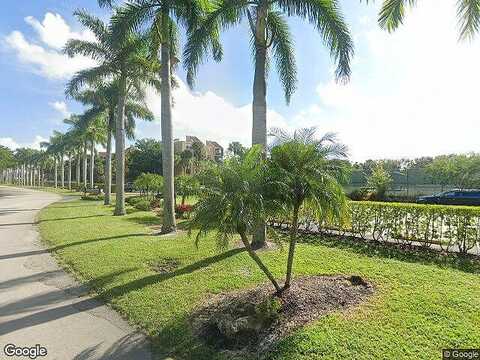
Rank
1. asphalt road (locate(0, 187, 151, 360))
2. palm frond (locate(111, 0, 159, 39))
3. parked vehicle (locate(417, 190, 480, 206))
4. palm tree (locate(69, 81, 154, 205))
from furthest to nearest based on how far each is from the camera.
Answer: palm tree (locate(69, 81, 154, 205))
parked vehicle (locate(417, 190, 480, 206))
palm frond (locate(111, 0, 159, 39))
asphalt road (locate(0, 187, 151, 360))

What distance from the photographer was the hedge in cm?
808

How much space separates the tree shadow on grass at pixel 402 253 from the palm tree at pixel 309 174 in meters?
3.67

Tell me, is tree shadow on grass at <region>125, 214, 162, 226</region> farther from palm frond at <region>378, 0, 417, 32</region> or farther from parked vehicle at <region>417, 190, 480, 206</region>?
parked vehicle at <region>417, 190, 480, 206</region>

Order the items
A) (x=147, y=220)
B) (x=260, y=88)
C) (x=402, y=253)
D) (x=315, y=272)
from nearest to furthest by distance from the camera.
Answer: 1. (x=315, y=272)
2. (x=402, y=253)
3. (x=260, y=88)
4. (x=147, y=220)

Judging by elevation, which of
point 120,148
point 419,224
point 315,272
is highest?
point 120,148

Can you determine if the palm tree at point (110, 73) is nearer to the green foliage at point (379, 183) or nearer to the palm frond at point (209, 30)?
the palm frond at point (209, 30)

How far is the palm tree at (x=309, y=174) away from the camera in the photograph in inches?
211

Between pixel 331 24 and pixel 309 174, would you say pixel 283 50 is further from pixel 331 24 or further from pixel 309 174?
pixel 309 174

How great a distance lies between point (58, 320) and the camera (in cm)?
547

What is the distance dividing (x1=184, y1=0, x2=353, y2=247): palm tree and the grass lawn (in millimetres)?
1850

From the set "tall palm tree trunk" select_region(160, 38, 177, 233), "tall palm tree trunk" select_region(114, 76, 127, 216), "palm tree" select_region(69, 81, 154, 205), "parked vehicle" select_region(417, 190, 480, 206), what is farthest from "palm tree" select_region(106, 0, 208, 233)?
"parked vehicle" select_region(417, 190, 480, 206)

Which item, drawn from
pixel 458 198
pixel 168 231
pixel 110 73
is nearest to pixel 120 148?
pixel 110 73

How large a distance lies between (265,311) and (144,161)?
57.7 m

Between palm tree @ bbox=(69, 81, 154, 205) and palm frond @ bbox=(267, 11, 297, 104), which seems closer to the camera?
palm frond @ bbox=(267, 11, 297, 104)
